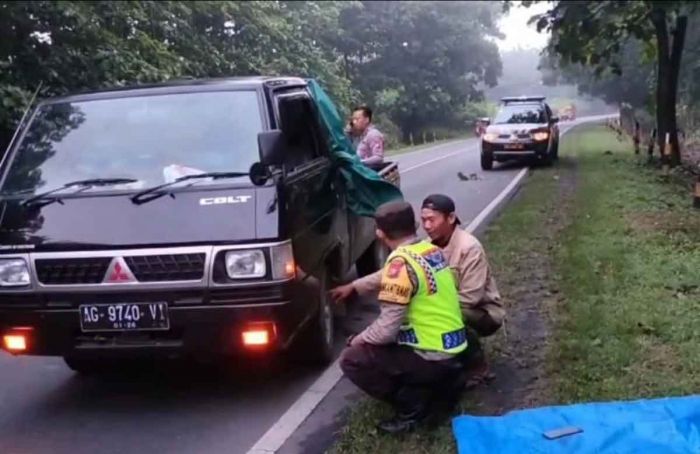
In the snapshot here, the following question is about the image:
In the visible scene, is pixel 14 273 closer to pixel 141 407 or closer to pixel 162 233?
pixel 162 233

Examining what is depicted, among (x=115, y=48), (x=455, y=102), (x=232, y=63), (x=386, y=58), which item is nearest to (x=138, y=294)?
(x=115, y=48)

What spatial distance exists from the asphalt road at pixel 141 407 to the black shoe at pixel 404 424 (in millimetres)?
772

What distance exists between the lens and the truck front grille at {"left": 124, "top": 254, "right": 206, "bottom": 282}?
5.00 meters

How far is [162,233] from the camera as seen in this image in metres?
5.07

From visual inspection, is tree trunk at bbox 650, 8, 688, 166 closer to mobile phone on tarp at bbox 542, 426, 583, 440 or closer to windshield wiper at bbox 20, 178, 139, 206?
windshield wiper at bbox 20, 178, 139, 206

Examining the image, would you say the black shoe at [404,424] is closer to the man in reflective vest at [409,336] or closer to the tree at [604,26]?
the man in reflective vest at [409,336]

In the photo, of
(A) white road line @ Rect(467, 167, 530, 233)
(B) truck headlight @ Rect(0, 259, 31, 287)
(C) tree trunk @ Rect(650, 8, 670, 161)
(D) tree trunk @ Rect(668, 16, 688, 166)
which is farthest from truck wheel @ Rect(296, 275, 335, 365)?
(D) tree trunk @ Rect(668, 16, 688, 166)

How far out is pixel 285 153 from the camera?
219 inches

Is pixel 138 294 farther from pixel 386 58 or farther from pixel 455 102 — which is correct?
pixel 455 102

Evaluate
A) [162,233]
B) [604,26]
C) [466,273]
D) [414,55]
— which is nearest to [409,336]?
[466,273]

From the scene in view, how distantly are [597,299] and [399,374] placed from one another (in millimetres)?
3003

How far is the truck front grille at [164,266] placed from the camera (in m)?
5.00

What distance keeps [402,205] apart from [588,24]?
33.8 ft

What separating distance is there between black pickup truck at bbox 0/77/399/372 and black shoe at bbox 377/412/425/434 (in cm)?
81
